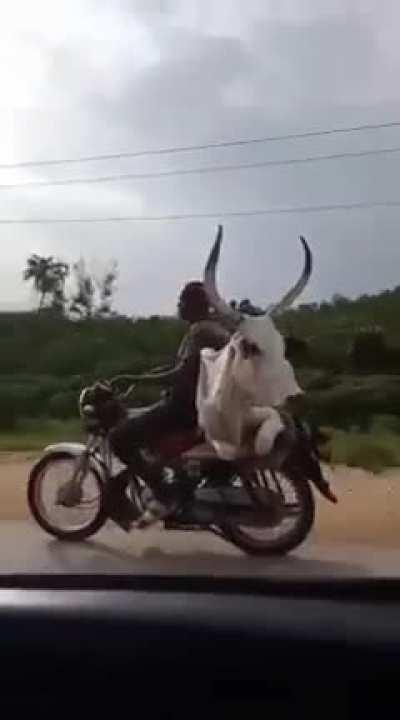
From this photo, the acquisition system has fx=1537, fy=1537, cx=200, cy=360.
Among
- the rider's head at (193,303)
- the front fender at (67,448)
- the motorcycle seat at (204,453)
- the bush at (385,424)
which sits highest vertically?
the rider's head at (193,303)

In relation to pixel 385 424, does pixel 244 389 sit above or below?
above

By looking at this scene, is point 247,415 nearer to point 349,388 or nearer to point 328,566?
point 349,388

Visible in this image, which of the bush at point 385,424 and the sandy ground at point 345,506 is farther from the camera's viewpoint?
the bush at point 385,424

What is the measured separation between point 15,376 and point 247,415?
1019 millimetres

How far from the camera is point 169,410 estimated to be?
18.8 feet

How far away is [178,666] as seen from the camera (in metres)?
2.19

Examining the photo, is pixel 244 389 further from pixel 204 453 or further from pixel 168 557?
pixel 168 557

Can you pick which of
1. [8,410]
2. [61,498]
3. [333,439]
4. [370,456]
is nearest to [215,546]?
[61,498]

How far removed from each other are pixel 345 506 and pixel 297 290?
42.0 inches

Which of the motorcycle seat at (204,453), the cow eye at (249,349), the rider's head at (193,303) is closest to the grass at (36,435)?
the motorcycle seat at (204,453)

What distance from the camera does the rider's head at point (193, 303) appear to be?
5238 mm

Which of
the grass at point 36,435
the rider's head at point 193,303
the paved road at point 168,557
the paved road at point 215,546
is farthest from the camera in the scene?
the grass at point 36,435

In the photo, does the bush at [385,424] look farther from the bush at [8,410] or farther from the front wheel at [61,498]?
the bush at [8,410]

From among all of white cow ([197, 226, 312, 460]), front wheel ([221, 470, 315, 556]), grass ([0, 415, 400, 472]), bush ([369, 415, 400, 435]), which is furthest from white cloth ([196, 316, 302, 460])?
bush ([369, 415, 400, 435])
